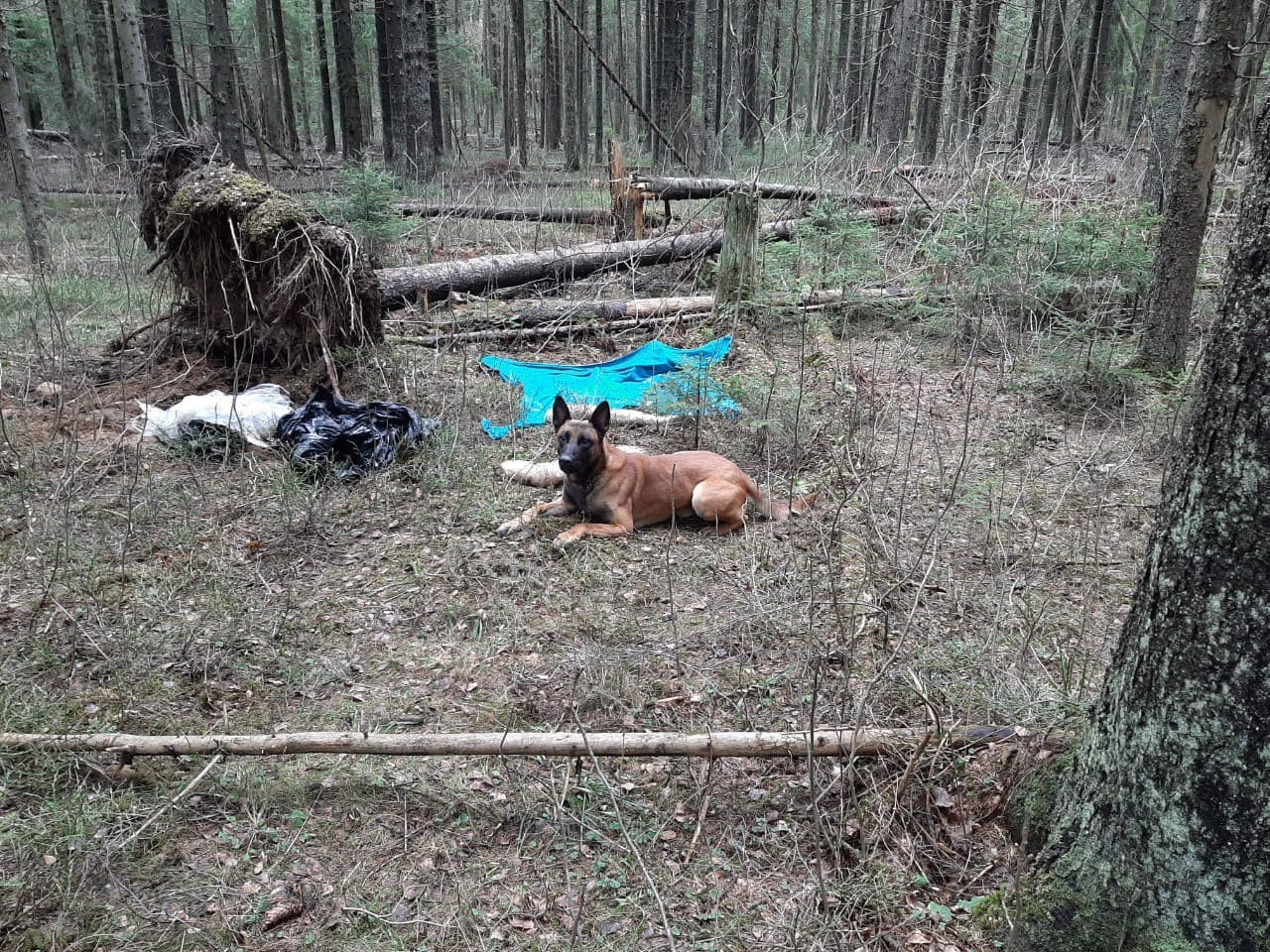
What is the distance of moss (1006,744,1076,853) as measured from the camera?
8.85ft

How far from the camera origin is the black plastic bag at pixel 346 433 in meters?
6.49

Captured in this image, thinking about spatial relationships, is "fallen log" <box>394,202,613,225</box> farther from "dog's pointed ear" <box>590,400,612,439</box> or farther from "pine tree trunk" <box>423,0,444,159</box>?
"dog's pointed ear" <box>590,400,612,439</box>

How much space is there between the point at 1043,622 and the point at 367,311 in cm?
635

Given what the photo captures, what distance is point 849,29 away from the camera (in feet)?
138

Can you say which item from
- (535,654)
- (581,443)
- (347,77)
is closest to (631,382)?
(581,443)

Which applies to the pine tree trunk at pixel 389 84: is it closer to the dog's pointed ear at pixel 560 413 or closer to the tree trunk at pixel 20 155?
the tree trunk at pixel 20 155

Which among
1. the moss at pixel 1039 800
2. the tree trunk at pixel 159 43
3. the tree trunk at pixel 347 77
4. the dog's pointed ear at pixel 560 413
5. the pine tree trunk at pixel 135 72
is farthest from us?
the tree trunk at pixel 347 77

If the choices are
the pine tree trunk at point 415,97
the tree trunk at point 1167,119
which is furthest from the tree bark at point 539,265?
the pine tree trunk at point 415,97

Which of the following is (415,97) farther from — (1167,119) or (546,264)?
(1167,119)

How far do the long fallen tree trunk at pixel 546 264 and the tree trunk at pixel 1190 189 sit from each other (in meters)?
3.83

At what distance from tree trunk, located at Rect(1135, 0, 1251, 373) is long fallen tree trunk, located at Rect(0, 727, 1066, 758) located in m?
6.01

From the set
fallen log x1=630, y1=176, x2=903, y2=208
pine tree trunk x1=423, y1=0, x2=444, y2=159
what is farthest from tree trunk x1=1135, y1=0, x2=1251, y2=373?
pine tree trunk x1=423, y1=0, x2=444, y2=159

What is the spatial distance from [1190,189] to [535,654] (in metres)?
6.76

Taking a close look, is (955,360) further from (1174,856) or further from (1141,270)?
(1174,856)
